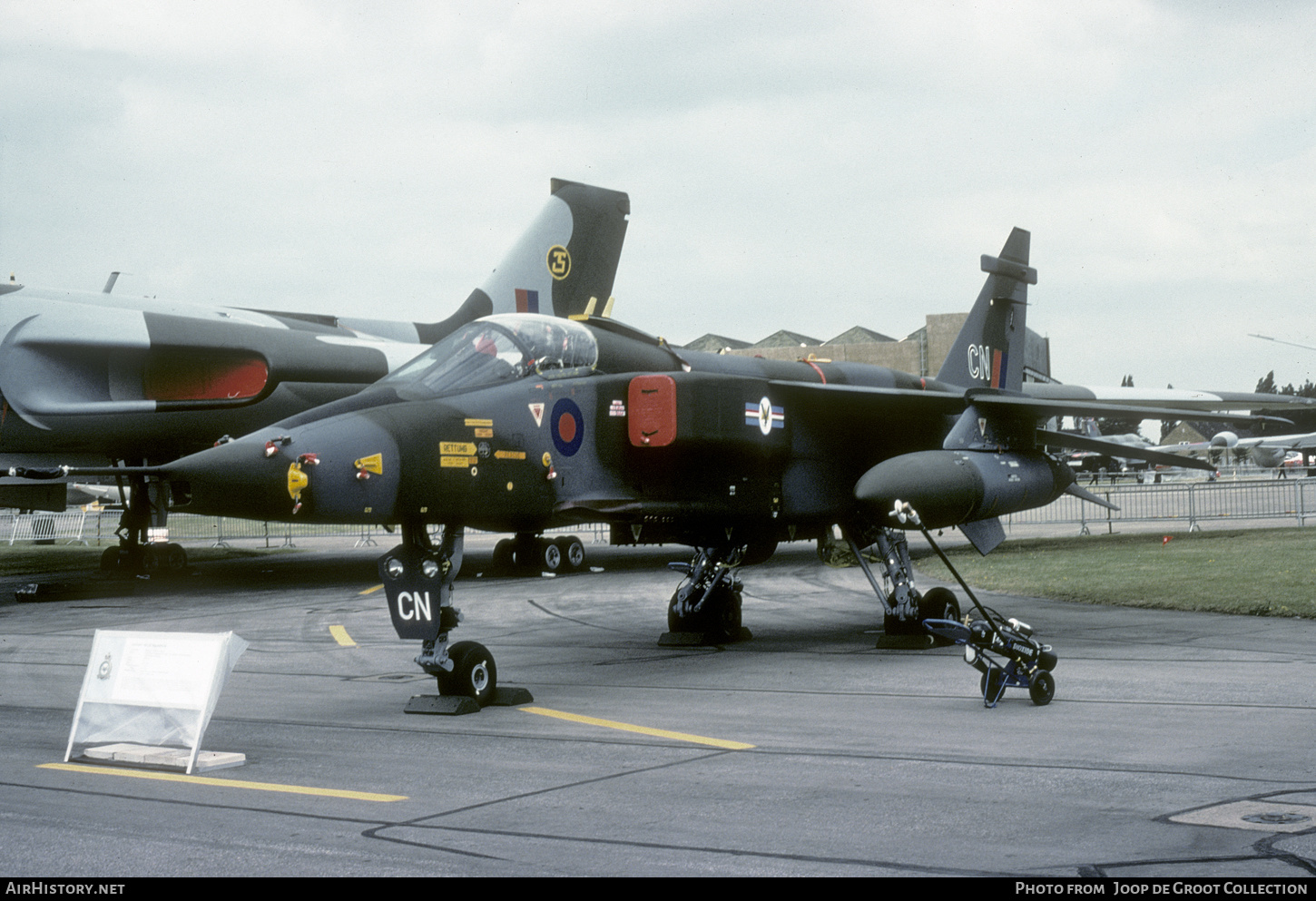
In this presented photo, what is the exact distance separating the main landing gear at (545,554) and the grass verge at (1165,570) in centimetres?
630

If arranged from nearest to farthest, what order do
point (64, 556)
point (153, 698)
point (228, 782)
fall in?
point (228, 782) → point (153, 698) → point (64, 556)

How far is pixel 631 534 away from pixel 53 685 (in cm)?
499

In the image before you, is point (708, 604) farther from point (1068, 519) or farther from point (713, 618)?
point (1068, 519)

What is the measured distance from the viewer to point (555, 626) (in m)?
14.1

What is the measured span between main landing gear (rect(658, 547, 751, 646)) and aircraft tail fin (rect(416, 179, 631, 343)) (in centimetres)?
1240

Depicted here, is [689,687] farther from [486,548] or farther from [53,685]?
[486,548]

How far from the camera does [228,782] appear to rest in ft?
20.8

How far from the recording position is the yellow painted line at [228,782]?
19.6 feet

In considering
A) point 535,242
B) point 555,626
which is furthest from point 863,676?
point 535,242

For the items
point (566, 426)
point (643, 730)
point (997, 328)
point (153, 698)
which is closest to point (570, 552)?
point (997, 328)

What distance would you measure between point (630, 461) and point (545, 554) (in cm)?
1275

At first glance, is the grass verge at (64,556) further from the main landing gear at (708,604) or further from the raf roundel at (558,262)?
the main landing gear at (708,604)

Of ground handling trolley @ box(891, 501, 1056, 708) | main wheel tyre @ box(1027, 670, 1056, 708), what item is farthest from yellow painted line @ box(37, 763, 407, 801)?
main wheel tyre @ box(1027, 670, 1056, 708)

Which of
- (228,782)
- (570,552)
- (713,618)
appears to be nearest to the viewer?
(228,782)
